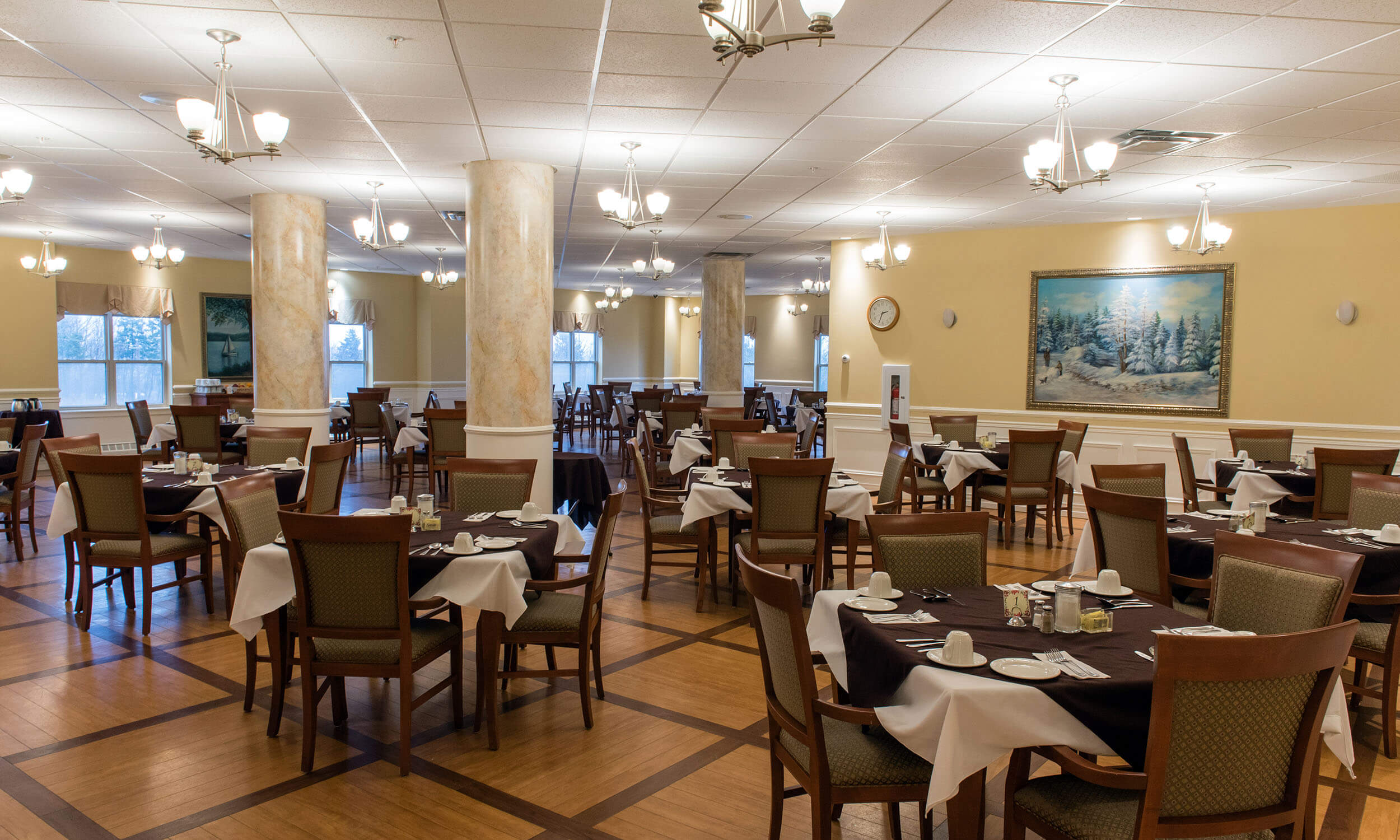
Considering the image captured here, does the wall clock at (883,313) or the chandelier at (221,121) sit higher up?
the chandelier at (221,121)

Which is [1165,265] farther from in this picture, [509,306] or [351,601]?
[351,601]

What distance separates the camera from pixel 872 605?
8.61ft

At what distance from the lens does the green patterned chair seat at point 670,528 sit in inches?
201

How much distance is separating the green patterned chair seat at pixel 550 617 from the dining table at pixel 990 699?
125 centimetres

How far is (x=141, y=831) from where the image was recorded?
2588 mm

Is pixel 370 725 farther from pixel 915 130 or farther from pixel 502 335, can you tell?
pixel 915 130

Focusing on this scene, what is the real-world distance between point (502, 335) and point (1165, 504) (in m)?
4.56

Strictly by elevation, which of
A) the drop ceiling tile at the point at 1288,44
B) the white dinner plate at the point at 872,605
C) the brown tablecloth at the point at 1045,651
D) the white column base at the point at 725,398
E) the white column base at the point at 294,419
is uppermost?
the drop ceiling tile at the point at 1288,44

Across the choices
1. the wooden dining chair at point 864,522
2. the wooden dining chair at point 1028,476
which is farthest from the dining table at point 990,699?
the wooden dining chair at point 1028,476

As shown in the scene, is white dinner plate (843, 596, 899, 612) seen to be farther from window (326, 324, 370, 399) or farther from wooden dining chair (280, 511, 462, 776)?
window (326, 324, 370, 399)

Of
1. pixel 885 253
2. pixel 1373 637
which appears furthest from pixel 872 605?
pixel 885 253

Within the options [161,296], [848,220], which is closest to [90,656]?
[848,220]

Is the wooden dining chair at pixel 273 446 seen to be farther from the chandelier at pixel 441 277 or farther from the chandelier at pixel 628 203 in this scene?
the chandelier at pixel 441 277

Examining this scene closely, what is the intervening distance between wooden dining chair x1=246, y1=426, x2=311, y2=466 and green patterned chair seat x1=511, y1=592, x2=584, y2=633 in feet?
11.3
